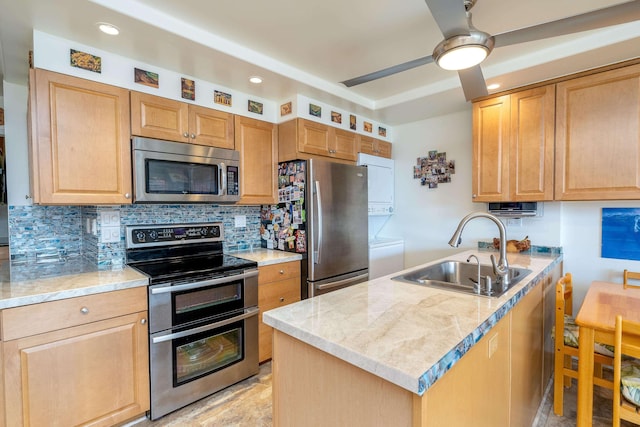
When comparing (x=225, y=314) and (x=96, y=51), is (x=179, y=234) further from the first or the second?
(x=96, y=51)

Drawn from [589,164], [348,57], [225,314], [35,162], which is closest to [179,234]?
[225,314]

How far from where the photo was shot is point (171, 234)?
2424 millimetres

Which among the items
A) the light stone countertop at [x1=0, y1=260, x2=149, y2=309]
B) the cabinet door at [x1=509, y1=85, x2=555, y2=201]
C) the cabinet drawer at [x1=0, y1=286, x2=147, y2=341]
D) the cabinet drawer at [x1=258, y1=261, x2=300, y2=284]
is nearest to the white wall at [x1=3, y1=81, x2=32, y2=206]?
the light stone countertop at [x1=0, y1=260, x2=149, y2=309]

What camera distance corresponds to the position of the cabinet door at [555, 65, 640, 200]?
82.6 inches

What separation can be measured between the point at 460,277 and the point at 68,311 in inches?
93.0

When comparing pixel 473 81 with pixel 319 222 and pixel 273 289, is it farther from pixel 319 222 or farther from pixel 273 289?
pixel 273 289

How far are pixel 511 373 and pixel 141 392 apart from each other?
2.01 metres

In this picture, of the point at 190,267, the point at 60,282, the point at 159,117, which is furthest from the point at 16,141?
the point at 190,267

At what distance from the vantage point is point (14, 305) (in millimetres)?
1445

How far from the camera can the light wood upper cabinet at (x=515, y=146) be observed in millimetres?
2422

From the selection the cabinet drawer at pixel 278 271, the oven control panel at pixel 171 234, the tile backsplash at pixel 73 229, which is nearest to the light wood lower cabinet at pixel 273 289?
the cabinet drawer at pixel 278 271

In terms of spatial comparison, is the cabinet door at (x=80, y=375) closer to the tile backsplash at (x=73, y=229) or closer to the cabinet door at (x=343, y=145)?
the tile backsplash at (x=73, y=229)

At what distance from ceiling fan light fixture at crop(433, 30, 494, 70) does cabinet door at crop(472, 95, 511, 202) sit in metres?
1.32

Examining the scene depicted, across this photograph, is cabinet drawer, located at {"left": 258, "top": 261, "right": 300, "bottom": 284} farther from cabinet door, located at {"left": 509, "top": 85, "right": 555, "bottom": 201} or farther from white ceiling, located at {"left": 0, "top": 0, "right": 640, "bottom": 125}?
cabinet door, located at {"left": 509, "top": 85, "right": 555, "bottom": 201}
